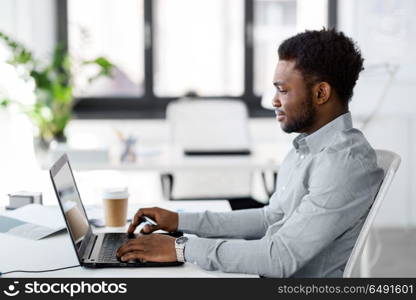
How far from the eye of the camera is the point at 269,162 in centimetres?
332

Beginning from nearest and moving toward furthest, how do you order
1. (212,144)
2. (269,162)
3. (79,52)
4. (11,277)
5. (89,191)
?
(11,277), (269,162), (212,144), (89,191), (79,52)

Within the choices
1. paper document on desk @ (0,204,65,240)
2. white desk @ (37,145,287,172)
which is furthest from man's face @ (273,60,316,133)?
white desk @ (37,145,287,172)

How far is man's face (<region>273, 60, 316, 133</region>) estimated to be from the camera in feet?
5.51

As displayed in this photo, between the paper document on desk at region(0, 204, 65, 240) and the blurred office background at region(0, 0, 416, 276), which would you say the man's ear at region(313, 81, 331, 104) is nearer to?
the paper document on desk at region(0, 204, 65, 240)

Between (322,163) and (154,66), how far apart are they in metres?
3.59

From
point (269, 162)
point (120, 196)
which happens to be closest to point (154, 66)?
point (269, 162)

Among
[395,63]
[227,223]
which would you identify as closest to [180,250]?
[227,223]

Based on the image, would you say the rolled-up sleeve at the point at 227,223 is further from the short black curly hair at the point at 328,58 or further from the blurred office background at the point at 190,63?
the blurred office background at the point at 190,63

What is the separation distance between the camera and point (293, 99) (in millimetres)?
1692

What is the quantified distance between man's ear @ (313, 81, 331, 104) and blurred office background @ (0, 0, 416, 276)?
9.54 ft

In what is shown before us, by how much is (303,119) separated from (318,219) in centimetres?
30

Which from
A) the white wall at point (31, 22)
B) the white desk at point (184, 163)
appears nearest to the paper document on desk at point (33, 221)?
the white desk at point (184, 163)

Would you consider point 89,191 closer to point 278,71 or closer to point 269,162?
point 269,162

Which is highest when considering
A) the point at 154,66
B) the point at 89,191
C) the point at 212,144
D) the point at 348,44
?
the point at 348,44
